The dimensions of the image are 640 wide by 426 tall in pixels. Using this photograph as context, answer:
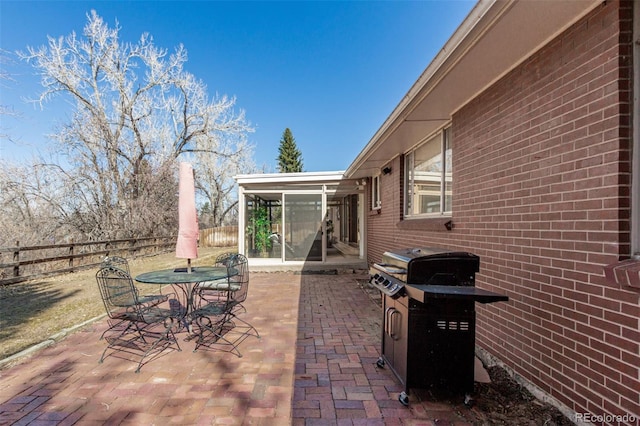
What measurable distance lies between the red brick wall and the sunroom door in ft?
19.9

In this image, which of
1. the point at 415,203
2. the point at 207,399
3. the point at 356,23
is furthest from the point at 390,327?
the point at 356,23

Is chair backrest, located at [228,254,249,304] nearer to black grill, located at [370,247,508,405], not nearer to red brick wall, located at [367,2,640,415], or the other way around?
black grill, located at [370,247,508,405]

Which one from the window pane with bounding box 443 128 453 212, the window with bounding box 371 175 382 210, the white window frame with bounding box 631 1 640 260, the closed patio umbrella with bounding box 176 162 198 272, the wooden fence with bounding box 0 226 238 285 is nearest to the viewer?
the white window frame with bounding box 631 1 640 260

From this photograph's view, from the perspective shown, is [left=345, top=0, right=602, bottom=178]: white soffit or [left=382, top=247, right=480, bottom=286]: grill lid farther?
[left=382, top=247, right=480, bottom=286]: grill lid

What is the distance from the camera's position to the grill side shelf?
7.10ft

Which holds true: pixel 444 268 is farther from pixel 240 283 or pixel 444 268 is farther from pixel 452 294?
pixel 240 283

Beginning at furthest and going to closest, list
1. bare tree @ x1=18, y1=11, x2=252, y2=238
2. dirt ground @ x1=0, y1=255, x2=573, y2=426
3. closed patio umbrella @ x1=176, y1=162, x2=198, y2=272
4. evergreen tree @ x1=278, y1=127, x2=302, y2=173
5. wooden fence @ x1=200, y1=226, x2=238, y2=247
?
evergreen tree @ x1=278, y1=127, x2=302, y2=173 < wooden fence @ x1=200, y1=226, x2=238, y2=247 < bare tree @ x1=18, y1=11, x2=252, y2=238 < closed patio umbrella @ x1=176, y1=162, x2=198, y2=272 < dirt ground @ x1=0, y1=255, x2=573, y2=426

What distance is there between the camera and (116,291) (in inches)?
139

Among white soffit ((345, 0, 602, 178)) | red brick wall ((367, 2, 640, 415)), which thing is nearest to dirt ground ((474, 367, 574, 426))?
red brick wall ((367, 2, 640, 415))

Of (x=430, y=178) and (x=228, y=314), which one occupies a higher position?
(x=430, y=178)

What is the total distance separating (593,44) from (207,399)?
4.00 meters

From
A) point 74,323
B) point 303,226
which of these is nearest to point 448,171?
point 303,226

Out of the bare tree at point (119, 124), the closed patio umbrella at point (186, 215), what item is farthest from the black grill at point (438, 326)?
the bare tree at point (119, 124)

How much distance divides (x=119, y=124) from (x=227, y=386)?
17521 millimetres
